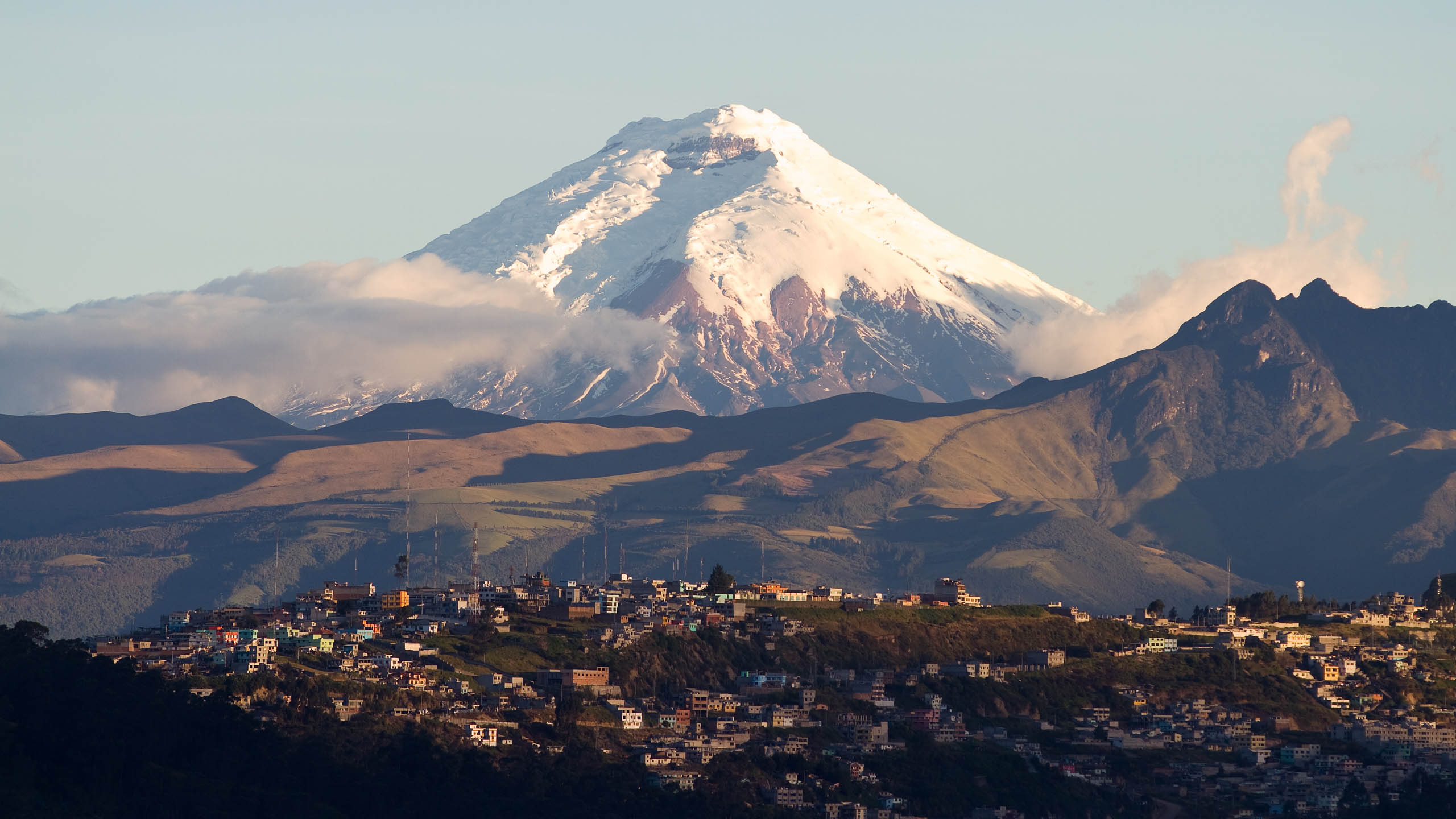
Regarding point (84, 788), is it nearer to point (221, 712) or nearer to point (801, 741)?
point (221, 712)

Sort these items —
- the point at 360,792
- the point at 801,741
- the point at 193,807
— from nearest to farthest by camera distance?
the point at 193,807 < the point at 360,792 < the point at 801,741

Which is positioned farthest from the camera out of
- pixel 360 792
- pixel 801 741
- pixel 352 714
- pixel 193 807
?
pixel 801 741

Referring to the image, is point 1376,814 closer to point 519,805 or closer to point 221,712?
point 519,805

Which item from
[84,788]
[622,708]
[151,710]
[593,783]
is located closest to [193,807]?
[84,788]

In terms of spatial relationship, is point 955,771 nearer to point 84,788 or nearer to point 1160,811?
point 1160,811

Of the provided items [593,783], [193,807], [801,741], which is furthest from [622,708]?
[193,807]

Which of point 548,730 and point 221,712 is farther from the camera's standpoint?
point 548,730

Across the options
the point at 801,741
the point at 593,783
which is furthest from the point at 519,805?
the point at 801,741
